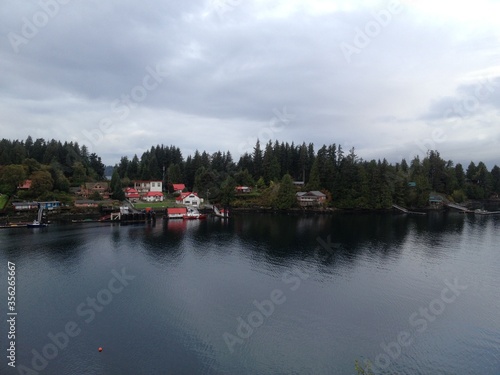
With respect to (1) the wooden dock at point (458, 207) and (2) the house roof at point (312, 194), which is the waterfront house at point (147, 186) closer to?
(2) the house roof at point (312, 194)

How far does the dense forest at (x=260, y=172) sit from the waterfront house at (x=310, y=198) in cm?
321

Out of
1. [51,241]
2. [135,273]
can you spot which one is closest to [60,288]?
[135,273]

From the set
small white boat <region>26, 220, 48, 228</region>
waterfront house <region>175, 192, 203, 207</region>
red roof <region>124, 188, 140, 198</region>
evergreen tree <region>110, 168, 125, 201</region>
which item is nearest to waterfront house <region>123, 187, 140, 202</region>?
red roof <region>124, 188, 140, 198</region>

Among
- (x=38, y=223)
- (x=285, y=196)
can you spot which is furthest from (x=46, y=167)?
(x=285, y=196)

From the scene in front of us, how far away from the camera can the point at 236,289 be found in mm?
26469

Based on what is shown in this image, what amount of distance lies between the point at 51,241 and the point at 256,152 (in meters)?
60.6

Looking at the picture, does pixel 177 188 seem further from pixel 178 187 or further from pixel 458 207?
pixel 458 207

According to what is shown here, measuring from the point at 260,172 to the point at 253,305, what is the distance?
7024 cm

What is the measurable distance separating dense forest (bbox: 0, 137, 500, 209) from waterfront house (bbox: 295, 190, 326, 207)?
3215 mm

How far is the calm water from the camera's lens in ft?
56.0

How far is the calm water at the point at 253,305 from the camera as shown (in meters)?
17.1

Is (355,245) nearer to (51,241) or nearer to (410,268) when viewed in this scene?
(410,268)

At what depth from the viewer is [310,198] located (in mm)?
78688

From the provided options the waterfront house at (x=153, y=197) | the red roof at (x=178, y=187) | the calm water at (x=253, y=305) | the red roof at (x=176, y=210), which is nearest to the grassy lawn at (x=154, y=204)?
the waterfront house at (x=153, y=197)
